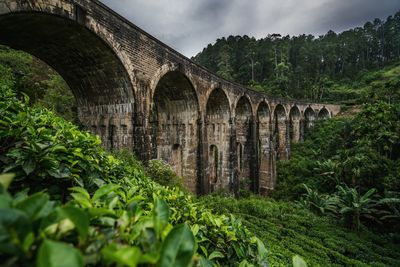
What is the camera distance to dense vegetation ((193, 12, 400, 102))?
4634cm

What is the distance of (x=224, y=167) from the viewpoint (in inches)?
593

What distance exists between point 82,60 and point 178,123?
5981 mm

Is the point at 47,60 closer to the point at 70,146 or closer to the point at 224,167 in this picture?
the point at 70,146

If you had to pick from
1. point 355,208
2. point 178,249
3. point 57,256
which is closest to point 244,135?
point 355,208

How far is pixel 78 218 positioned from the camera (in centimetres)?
74

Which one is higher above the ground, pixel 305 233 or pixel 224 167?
pixel 224 167

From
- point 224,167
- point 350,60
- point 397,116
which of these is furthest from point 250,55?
point 224,167

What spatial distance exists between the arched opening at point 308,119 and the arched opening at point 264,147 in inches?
449

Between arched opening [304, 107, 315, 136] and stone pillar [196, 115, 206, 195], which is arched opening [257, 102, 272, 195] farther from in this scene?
arched opening [304, 107, 315, 136]

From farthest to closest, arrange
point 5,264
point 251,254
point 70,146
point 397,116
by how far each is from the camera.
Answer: point 397,116, point 70,146, point 251,254, point 5,264

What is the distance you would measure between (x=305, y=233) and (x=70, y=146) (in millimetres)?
9786

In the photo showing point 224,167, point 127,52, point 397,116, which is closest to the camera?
point 127,52

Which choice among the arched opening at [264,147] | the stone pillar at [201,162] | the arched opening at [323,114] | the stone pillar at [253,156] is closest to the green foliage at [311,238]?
the stone pillar at [201,162]

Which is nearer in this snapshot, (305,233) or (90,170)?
(90,170)
